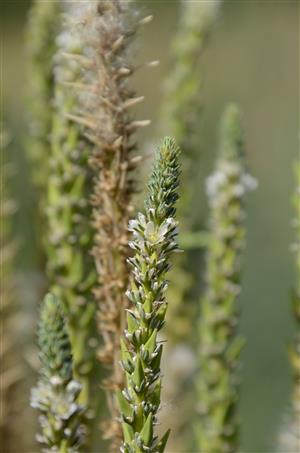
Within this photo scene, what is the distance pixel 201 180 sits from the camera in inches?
81.6

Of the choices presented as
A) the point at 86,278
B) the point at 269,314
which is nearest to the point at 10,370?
the point at 86,278

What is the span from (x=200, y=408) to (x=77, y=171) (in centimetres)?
26

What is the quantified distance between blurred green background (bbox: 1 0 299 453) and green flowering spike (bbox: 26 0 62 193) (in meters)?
0.59

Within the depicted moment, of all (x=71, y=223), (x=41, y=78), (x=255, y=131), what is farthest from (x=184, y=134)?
(x=255, y=131)

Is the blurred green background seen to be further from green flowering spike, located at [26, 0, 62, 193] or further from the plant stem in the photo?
the plant stem

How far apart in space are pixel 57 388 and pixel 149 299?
4.3 inches

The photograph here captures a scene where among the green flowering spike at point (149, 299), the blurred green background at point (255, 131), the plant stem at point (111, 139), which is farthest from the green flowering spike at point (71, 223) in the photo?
the blurred green background at point (255, 131)

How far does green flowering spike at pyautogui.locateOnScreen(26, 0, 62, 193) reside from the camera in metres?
0.94

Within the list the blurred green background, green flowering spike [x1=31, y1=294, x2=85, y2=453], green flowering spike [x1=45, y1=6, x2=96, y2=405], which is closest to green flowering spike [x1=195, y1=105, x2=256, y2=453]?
green flowering spike [x1=45, y1=6, x2=96, y2=405]

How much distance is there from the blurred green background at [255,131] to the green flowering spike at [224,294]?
2.10 ft

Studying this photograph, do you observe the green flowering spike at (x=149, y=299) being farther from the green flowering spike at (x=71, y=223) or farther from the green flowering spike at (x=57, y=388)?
the green flowering spike at (x=71, y=223)

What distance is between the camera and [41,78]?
950mm

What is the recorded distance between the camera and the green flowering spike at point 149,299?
0.51 m

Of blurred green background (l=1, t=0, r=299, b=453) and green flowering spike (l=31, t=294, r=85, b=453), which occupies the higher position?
blurred green background (l=1, t=0, r=299, b=453)
